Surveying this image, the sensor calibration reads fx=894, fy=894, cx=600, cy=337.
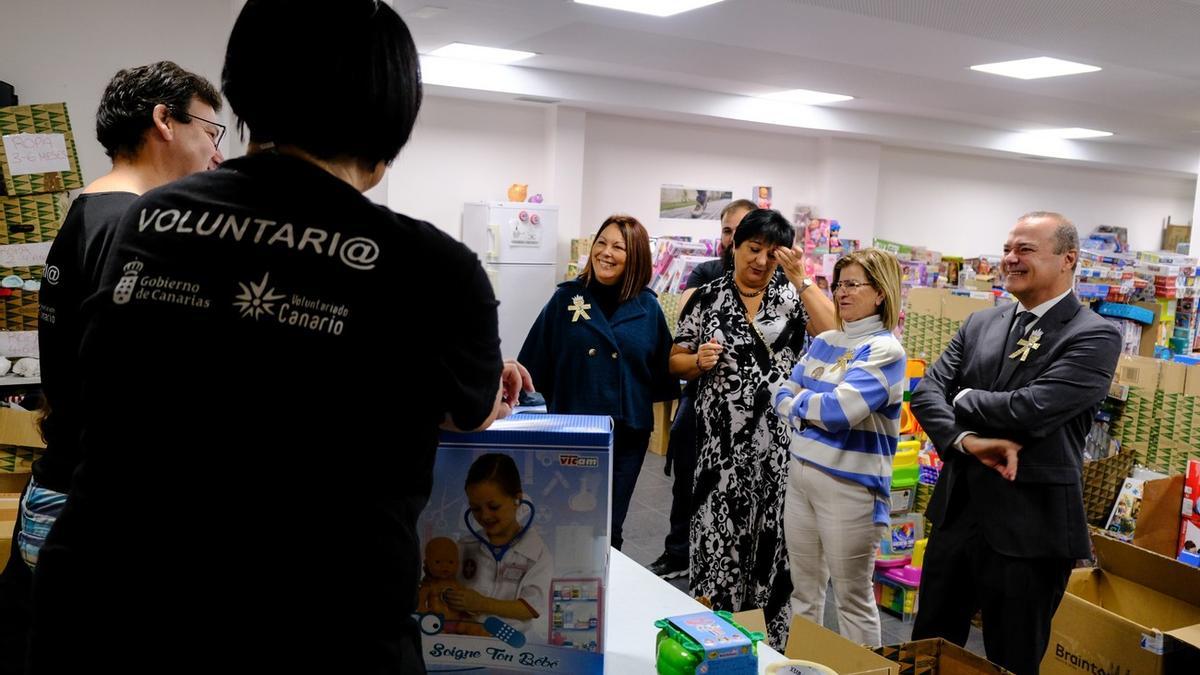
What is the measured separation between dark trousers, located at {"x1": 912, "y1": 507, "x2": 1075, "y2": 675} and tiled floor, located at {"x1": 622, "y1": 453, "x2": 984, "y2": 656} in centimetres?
93

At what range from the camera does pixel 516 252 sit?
28.1ft

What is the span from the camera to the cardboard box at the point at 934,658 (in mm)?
1864

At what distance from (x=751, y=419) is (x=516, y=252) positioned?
5.60m

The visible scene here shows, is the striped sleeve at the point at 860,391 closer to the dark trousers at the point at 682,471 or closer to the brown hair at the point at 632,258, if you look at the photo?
the brown hair at the point at 632,258

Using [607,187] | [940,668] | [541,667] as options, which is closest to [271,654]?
[541,667]

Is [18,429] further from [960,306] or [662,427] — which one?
[960,306]

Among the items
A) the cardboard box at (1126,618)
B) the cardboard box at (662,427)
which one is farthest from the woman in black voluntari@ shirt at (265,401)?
the cardboard box at (662,427)

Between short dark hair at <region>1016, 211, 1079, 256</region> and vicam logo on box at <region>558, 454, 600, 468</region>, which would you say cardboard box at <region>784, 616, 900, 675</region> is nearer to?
vicam logo on box at <region>558, 454, 600, 468</region>

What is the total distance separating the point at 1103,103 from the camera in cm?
801

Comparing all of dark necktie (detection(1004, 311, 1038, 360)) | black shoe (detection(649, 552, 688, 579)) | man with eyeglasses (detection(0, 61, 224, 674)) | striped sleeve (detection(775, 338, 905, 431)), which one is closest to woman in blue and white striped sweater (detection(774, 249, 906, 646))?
striped sleeve (detection(775, 338, 905, 431))

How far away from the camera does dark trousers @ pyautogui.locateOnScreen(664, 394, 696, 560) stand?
4.16m

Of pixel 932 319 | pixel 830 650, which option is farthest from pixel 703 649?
pixel 932 319

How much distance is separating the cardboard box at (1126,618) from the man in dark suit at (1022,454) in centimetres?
26

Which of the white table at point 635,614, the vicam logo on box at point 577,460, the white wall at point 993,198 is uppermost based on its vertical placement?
the white wall at point 993,198
